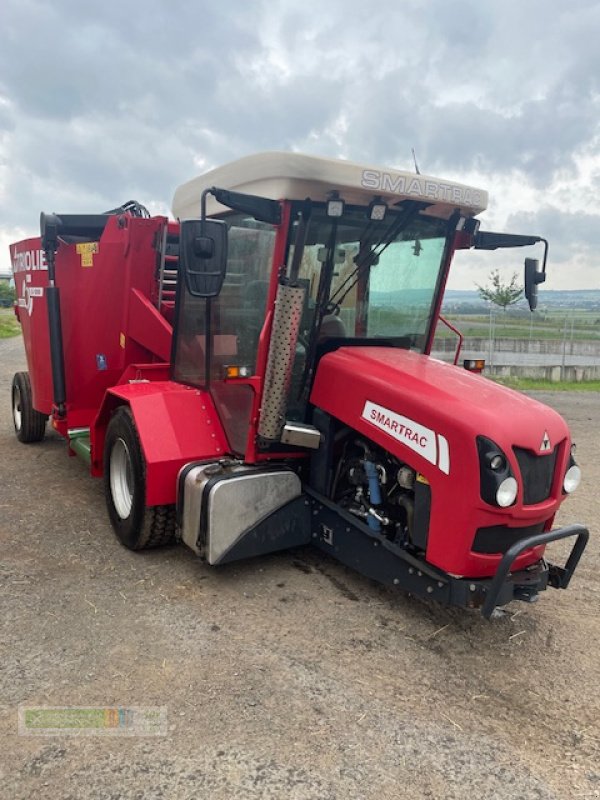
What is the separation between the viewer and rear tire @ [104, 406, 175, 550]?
13.9ft

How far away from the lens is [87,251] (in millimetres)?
5504

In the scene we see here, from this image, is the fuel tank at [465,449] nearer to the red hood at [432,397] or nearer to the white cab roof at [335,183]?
the red hood at [432,397]

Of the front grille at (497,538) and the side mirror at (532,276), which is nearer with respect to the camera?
the front grille at (497,538)

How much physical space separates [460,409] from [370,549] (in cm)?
A: 98

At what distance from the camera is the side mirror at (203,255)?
343cm

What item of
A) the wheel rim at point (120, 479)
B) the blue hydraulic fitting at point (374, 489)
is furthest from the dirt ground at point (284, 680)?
the blue hydraulic fitting at point (374, 489)

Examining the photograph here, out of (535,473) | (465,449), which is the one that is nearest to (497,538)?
(535,473)

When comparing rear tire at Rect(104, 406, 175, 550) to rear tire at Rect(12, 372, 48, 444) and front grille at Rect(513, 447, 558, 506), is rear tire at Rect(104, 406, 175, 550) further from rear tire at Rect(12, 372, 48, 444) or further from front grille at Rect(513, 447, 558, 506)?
rear tire at Rect(12, 372, 48, 444)

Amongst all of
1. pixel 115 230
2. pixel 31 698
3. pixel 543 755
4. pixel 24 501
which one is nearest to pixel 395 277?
pixel 115 230

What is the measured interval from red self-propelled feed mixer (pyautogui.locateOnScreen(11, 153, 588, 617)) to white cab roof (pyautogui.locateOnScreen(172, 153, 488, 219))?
0.04 feet

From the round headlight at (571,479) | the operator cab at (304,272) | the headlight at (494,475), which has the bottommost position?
the round headlight at (571,479)

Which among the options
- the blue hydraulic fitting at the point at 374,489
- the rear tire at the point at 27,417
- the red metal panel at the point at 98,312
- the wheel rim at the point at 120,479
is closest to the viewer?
the blue hydraulic fitting at the point at 374,489

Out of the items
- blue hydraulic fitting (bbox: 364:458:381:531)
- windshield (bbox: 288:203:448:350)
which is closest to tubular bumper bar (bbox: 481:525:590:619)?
blue hydraulic fitting (bbox: 364:458:381:531)

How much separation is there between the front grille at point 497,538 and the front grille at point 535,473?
162 millimetres
